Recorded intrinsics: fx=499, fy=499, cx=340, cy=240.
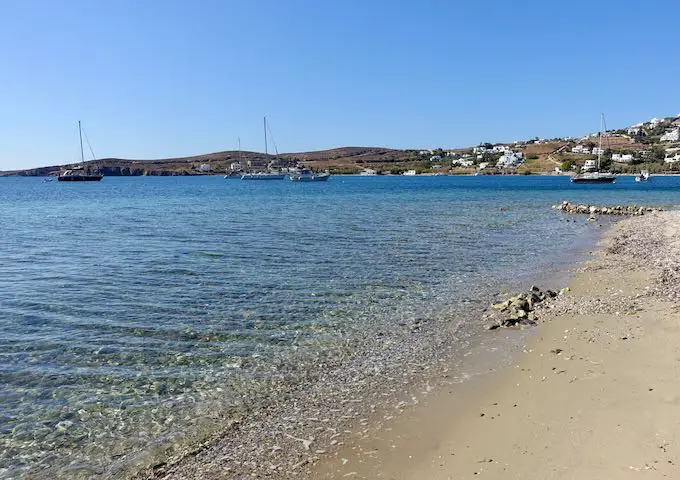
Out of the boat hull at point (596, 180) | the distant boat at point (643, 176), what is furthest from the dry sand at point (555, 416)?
the distant boat at point (643, 176)

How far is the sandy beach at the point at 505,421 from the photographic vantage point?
6645 mm

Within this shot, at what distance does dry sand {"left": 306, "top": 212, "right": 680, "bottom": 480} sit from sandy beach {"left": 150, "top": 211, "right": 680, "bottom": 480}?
0.07 ft

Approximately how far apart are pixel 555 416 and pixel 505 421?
776 millimetres

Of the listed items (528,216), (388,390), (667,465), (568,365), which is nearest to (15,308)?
(388,390)

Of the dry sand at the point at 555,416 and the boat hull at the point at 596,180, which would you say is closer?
the dry sand at the point at 555,416

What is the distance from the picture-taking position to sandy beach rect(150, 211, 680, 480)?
6.64 m

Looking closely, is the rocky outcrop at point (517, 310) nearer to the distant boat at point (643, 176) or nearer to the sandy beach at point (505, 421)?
the sandy beach at point (505, 421)

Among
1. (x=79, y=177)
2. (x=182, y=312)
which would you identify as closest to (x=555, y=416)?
(x=182, y=312)

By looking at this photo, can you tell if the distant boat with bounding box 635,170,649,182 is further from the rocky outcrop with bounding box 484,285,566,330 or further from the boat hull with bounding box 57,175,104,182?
the boat hull with bounding box 57,175,104,182

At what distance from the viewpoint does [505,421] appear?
7941mm

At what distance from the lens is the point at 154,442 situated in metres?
7.93

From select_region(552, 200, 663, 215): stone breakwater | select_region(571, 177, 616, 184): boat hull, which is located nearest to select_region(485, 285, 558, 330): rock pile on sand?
select_region(552, 200, 663, 215): stone breakwater

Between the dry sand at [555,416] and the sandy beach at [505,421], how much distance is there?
2cm

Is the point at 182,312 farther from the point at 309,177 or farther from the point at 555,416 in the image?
the point at 309,177
